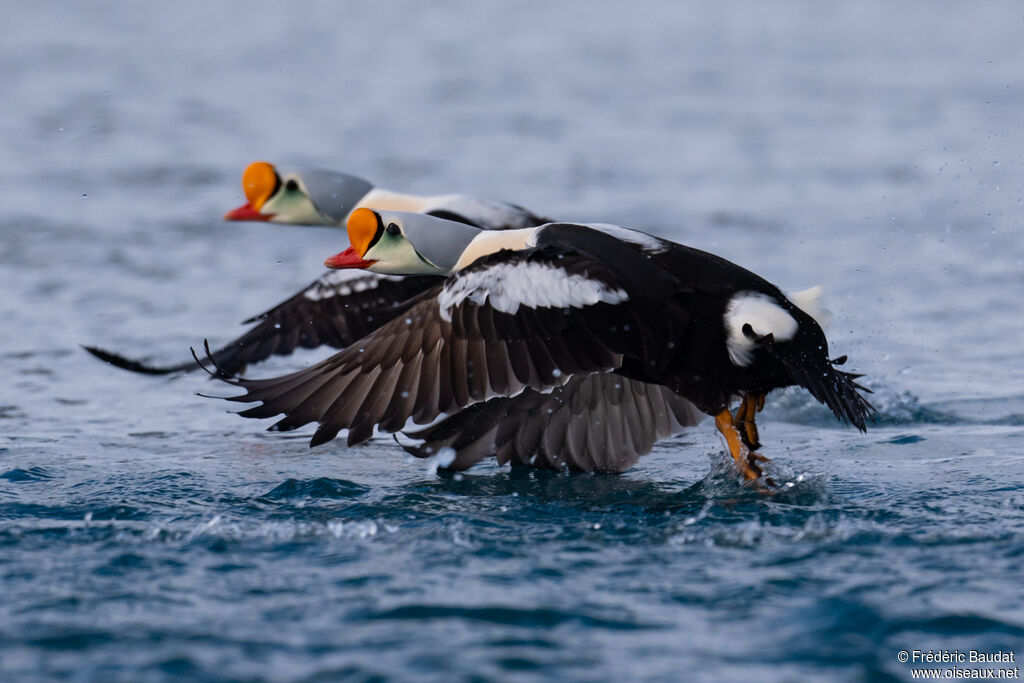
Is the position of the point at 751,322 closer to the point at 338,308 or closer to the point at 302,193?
the point at 338,308

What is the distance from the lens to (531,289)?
15.4ft

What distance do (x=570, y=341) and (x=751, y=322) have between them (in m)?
0.61

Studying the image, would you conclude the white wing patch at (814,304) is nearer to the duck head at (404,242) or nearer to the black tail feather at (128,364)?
the duck head at (404,242)

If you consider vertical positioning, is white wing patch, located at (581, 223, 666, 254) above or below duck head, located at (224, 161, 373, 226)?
below

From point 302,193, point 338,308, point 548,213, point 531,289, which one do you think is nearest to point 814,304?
point 531,289

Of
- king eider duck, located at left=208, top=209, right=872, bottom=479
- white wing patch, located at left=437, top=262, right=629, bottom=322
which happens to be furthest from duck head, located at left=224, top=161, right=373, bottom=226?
white wing patch, located at left=437, top=262, right=629, bottom=322

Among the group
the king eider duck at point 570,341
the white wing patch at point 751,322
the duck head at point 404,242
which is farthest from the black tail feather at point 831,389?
the duck head at point 404,242

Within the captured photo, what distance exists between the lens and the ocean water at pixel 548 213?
11.7ft

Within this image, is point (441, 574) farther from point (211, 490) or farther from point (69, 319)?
point (69, 319)

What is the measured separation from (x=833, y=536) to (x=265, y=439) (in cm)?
269

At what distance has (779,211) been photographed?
31.3ft

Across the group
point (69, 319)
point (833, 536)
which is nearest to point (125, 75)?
point (69, 319)

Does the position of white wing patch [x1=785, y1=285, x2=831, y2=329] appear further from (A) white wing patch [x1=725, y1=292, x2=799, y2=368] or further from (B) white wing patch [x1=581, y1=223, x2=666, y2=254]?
(B) white wing patch [x1=581, y1=223, x2=666, y2=254]

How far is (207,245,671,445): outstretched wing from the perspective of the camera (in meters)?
4.70
